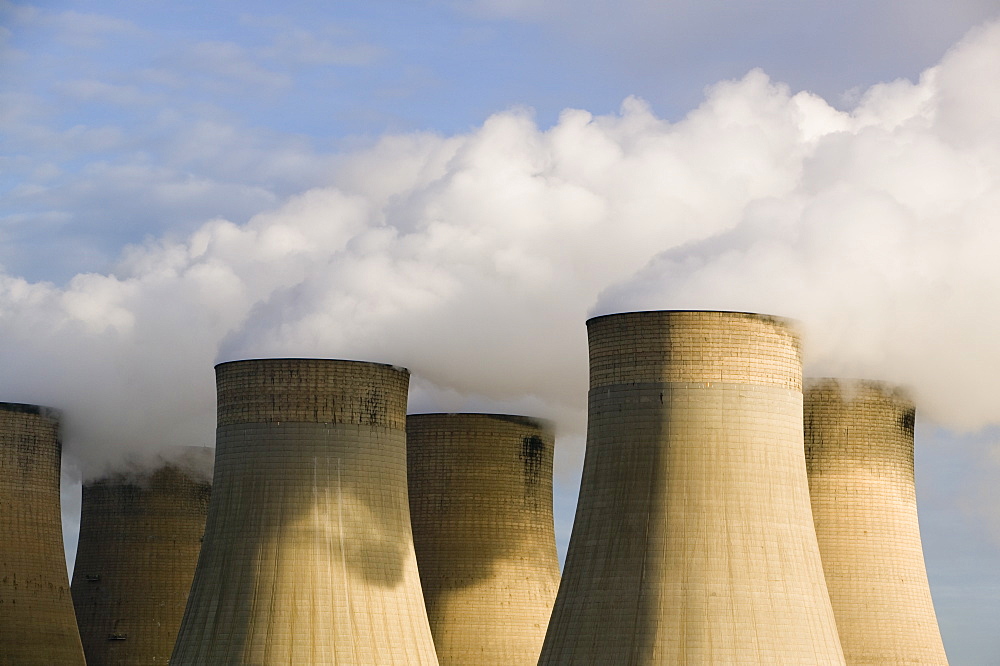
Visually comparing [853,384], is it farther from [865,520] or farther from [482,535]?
[482,535]

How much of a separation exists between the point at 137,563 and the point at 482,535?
831 centimetres

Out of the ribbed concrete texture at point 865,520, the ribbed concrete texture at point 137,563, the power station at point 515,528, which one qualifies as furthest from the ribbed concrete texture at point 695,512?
the ribbed concrete texture at point 137,563

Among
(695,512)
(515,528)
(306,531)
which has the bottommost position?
(306,531)

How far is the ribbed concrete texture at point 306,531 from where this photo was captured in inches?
953

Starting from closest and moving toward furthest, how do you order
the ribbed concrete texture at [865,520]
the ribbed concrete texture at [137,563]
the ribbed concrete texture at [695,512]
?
the ribbed concrete texture at [695,512], the ribbed concrete texture at [865,520], the ribbed concrete texture at [137,563]

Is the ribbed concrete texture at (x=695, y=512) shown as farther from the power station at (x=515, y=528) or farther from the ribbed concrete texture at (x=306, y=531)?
→ the ribbed concrete texture at (x=306, y=531)

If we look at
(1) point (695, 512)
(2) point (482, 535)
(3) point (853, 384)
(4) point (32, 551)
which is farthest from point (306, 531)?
(3) point (853, 384)

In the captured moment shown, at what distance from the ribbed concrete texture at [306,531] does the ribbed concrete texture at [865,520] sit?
633 centimetres

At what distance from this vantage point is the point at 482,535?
2969 centimetres

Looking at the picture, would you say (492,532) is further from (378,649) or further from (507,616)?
(378,649)

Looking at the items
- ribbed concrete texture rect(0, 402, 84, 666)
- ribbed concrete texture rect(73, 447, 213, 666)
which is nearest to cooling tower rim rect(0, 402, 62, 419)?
ribbed concrete texture rect(0, 402, 84, 666)

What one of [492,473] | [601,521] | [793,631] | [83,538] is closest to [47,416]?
[83,538]

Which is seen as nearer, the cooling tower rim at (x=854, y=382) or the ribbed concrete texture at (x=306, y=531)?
the ribbed concrete texture at (x=306, y=531)

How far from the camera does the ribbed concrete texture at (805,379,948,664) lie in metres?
26.8
